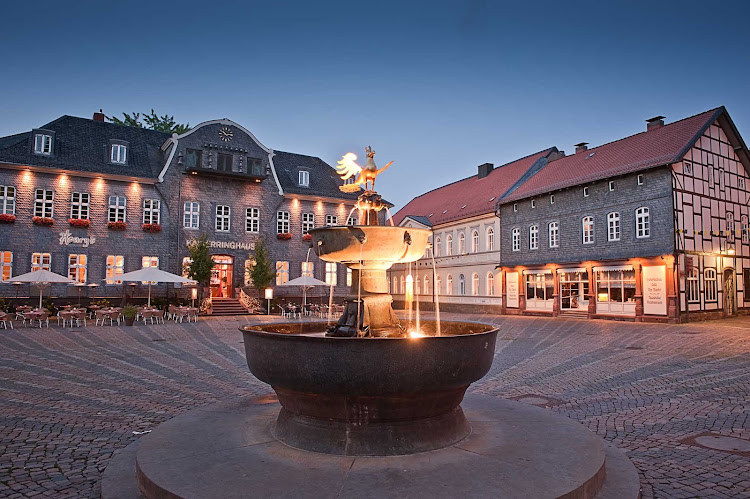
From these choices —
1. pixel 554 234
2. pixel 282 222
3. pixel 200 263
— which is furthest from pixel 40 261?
pixel 554 234

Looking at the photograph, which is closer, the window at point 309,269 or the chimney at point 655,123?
the chimney at point 655,123

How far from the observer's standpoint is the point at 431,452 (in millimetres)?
4973

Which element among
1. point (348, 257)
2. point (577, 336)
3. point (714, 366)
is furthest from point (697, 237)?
point (348, 257)

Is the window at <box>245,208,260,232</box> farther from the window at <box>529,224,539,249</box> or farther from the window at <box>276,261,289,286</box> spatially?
the window at <box>529,224,539,249</box>

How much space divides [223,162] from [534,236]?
2004cm

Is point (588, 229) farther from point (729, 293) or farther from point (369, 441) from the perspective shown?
point (369, 441)

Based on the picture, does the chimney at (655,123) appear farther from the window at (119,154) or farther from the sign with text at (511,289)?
the window at (119,154)

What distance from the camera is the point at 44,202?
28594 mm

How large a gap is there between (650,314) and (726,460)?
72.2 ft

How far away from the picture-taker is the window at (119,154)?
1214 inches

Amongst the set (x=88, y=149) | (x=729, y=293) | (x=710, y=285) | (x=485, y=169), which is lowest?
(x=729, y=293)

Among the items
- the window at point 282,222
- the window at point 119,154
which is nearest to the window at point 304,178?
the window at point 282,222

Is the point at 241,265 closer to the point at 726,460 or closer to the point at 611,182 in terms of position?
the point at 611,182

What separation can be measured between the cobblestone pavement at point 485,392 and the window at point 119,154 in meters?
15.8
